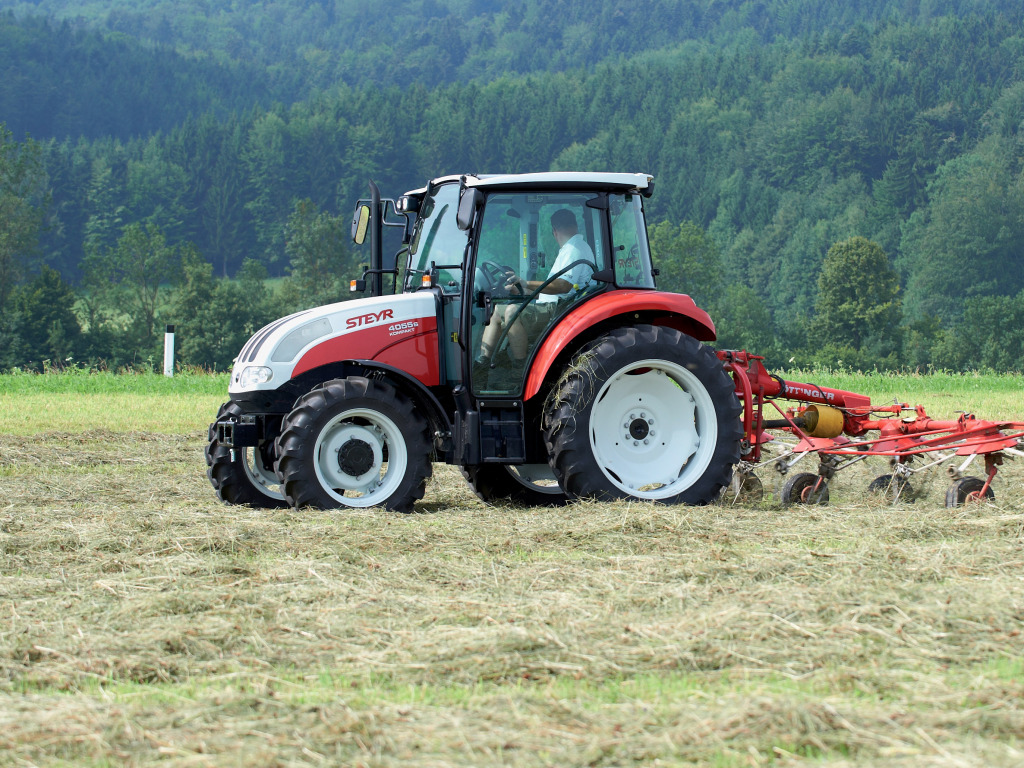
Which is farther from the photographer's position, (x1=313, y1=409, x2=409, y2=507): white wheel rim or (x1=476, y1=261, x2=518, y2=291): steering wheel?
(x1=476, y1=261, x2=518, y2=291): steering wheel

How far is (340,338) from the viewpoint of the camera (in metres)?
7.67

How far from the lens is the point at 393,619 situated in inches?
182

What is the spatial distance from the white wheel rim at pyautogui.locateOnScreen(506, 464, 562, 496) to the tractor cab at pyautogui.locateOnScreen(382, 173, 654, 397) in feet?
3.37

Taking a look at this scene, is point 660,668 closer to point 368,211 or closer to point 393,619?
point 393,619

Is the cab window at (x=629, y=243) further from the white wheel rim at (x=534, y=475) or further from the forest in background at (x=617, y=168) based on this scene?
the forest in background at (x=617, y=168)

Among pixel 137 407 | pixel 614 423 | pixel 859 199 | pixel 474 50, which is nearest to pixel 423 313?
Result: pixel 614 423

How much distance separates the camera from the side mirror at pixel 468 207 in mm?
7340

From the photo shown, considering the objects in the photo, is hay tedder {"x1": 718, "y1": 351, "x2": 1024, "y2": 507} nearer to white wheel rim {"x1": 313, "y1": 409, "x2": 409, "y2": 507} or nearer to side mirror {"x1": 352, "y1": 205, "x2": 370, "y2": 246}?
white wheel rim {"x1": 313, "y1": 409, "x2": 409, "y2": 507}

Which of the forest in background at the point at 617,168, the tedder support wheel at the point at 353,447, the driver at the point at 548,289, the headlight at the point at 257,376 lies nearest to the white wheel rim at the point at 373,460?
the tedder support wheel at the point at 353,447

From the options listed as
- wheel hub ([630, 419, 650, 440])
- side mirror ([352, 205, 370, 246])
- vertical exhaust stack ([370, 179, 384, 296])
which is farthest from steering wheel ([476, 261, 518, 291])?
wheel hub ([630, 419, 650, 440])

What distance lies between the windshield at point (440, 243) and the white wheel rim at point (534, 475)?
1509mm

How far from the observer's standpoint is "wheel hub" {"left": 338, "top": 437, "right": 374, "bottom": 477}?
7.48 m

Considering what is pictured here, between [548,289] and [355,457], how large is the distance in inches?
65.1

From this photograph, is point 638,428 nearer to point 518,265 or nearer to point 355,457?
point 518,265
